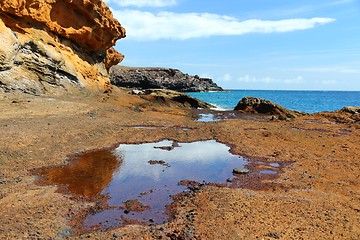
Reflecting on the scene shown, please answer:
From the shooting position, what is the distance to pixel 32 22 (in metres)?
29.6

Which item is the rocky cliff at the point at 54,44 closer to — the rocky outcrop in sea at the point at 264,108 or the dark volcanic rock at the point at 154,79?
the rocky outcrop in sea at the point at 264,108

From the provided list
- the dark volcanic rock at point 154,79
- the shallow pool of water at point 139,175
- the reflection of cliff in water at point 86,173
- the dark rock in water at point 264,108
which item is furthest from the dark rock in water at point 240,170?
the dark volcanic rock at point 154,79

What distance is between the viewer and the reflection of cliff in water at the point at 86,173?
408 inches

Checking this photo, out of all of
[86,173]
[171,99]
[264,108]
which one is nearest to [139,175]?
[86,173]

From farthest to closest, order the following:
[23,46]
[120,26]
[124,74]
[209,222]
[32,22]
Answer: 1. [124,74]
2. [120,26]
3. [32,22]
4. [23,46]
5. [209,222]

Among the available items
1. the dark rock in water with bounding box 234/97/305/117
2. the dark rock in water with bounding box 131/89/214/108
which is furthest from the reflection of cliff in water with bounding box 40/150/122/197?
the dark rock in water with bounding box 131/89/214/108

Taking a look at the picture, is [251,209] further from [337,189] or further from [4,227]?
[4,227]

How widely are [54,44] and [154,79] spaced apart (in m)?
68.3

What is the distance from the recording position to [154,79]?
99.4 metres

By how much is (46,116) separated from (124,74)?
263 feet

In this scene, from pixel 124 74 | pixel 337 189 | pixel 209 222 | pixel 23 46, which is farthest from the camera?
pixel 124 74

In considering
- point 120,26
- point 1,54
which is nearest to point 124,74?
point 120,26

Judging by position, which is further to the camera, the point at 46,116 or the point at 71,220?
the point at 46,116

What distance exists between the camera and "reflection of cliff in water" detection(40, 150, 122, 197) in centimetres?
1038
